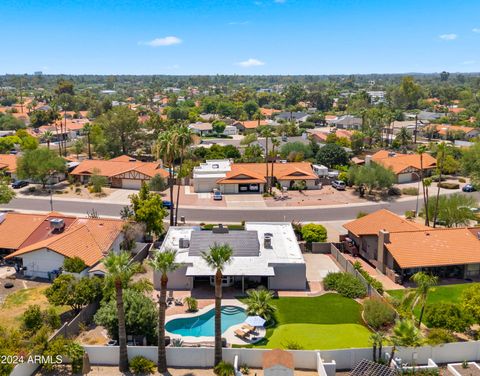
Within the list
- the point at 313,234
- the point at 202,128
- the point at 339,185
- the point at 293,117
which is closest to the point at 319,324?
the point at 313,234

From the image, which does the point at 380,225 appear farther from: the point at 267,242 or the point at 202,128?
the point at 202,128

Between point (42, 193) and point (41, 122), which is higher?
point (41, 122)

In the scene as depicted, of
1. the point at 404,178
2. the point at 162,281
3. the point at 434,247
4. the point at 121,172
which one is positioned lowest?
the point at 434,247

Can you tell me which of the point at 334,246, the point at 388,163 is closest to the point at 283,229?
the point at 334,246

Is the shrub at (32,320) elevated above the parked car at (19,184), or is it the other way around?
the parked car at (19,184)

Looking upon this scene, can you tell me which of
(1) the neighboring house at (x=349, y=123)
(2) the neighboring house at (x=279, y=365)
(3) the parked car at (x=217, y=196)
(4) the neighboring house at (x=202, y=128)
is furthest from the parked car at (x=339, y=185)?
(1) the neighboring house at (x=349, y=123)

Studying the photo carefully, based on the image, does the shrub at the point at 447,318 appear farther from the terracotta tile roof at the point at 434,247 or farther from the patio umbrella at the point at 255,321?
the patio umbrella at the point at 255,321

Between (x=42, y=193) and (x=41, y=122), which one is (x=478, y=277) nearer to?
(x=42, y=193)
